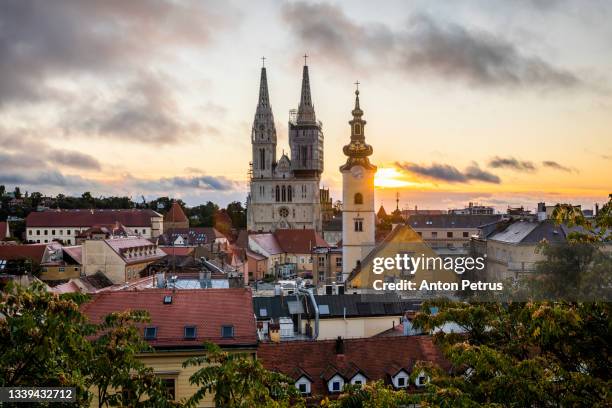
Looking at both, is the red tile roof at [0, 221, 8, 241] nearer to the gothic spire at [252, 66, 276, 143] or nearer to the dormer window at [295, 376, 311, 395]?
the gothic spire at [252, 66, 276, 143]

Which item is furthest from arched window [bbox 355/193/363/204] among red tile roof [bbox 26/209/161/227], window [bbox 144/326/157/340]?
red tile roof [bbox 26/209/161/227]

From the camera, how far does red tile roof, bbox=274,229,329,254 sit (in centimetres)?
9359

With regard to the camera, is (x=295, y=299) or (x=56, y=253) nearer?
(x=295, y=299)

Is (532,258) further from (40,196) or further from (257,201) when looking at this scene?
(40,196)

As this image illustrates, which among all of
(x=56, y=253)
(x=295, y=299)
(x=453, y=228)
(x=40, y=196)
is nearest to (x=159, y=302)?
(x=295, y=299)

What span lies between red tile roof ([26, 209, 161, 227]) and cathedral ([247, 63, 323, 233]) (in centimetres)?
1987

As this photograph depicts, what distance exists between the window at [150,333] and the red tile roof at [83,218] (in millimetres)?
98926

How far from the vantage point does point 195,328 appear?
20.4 metres

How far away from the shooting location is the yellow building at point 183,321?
758 inches

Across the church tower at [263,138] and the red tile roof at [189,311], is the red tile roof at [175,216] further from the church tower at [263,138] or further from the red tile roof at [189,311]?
the red tile roof at [189,311]

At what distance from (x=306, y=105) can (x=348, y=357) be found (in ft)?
385

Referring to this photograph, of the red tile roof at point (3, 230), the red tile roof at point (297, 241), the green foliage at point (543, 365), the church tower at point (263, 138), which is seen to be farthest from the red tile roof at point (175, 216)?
the green foliage at point (543, 365)

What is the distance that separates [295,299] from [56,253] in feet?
112

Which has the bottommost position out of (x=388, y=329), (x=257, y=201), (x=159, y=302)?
(x=388, y=329)
